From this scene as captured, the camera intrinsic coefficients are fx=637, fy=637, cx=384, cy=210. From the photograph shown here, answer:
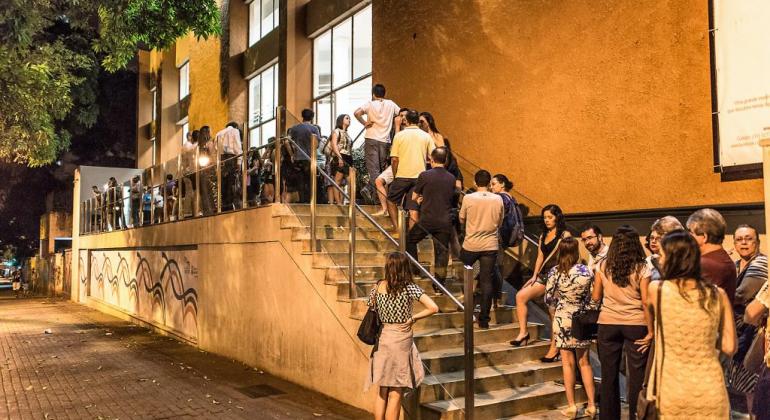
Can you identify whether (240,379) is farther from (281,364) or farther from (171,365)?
(171,365)

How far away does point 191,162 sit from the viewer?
12.6 metres

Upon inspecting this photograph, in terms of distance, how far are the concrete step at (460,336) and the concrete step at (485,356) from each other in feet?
0.21

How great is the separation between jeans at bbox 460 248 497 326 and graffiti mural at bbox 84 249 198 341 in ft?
22.1

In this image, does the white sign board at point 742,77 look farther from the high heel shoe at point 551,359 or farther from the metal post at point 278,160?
the metal post at point 278,160

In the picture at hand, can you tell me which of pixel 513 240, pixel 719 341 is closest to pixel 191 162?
pixel 513 240

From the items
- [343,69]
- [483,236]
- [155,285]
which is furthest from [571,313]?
[343,69]

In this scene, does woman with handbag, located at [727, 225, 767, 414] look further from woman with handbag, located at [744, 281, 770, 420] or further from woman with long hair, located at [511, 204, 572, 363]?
woman with long hair, located at [511, 204, 572, 363]

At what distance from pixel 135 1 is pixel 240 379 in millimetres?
7814

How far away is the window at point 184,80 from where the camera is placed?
27109 mm

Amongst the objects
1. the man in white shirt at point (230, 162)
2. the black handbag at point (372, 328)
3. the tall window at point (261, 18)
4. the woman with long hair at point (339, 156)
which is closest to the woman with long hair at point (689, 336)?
the black handbag at point (372, 328)

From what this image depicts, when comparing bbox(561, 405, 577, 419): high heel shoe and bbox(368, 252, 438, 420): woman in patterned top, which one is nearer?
bbox(368, 252, 438, 420): woman in patterned top

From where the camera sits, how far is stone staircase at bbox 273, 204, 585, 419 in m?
6.08

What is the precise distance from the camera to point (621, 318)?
16.8 ft

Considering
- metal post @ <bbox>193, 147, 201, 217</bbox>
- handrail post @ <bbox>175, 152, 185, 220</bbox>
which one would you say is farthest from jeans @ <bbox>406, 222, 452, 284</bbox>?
handrail post @ <bbox>175, 152, 185, 220</bbox>
